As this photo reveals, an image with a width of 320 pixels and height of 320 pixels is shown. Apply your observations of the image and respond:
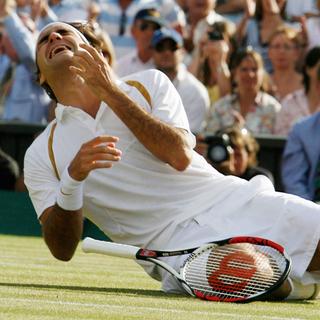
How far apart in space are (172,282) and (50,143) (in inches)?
37.3

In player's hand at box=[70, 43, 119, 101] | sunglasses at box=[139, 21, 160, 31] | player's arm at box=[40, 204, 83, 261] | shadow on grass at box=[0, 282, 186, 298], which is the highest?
player's hand at box=[70, 43, 119, 101]

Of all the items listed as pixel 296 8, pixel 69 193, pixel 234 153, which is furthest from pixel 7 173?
pixel 69 193

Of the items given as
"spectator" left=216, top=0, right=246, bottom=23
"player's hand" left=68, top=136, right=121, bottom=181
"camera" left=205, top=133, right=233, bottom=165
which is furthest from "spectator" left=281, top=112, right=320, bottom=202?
"player's hand" left=68, top=136, right=121, bottom=181

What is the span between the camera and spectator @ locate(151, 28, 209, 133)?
36.5 ft

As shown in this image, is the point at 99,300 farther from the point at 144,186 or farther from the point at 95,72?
the point at 95,72

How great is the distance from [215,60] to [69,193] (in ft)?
23.8

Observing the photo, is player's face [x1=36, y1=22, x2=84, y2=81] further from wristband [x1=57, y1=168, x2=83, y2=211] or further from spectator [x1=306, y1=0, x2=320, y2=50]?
spectator [x1=306, y1=0, x2=320, y2=50]

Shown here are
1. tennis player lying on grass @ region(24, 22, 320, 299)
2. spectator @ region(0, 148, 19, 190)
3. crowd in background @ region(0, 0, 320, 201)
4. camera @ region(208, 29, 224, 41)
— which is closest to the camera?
tennis player lying on grass @ region(24, 22, 320, 299)

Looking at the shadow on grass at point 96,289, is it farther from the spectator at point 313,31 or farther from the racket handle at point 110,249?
the spectator at point 313,31

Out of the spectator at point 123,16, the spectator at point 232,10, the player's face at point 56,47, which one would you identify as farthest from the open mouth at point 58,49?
the spectator at point 232,10

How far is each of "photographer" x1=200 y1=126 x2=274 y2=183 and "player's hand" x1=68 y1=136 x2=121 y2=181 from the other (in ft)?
16.6

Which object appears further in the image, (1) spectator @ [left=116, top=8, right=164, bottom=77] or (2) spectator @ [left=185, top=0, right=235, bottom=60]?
(2) spectator @ [left=185, top=0, right=235, bottom=60]

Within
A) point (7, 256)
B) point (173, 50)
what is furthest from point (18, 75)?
point (7, 256)

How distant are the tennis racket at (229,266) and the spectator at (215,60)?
6982 mm
